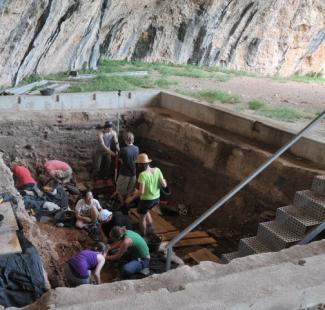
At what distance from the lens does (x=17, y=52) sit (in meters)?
14.6

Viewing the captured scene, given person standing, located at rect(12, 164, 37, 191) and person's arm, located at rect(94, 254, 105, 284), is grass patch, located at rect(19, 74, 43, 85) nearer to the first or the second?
person standing, located at rect(12, 164, 37, 191)

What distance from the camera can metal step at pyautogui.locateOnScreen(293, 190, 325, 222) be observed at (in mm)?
6312

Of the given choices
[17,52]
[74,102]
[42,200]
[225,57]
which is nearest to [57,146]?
[74,102]

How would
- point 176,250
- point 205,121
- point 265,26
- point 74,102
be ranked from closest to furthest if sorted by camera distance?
point 176,250, point 205,121, point 74,102, point 265,26

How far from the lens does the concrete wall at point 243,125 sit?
26.8ft

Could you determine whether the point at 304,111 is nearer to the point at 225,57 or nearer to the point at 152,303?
the point at 152,303

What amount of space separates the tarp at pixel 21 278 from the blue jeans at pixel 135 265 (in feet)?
5.46

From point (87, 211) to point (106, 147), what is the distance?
242 cm

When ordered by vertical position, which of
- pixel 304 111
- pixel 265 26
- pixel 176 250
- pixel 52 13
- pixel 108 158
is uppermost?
pixel 265 26

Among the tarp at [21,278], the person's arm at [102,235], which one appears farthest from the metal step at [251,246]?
the tarp at [21,278]

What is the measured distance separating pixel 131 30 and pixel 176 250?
48.4ft

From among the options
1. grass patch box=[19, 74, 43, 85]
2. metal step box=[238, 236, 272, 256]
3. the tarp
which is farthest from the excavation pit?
grass patch box=[19, 74, 43, 85]

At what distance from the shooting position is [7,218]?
5.98m

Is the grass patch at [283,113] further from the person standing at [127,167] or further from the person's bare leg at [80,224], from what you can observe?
the person's bare leg at [80,224]
